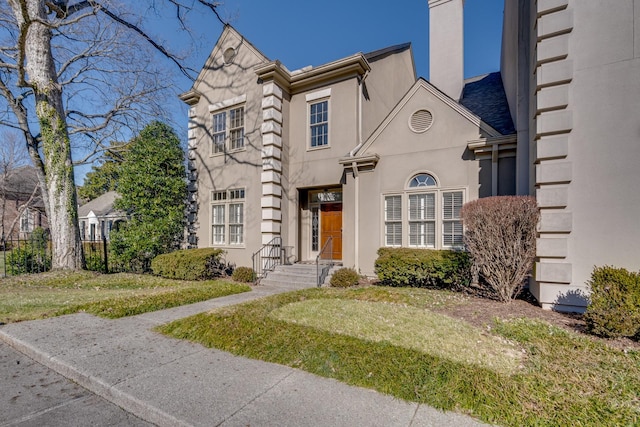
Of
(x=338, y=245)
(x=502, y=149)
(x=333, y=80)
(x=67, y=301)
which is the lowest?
(x=67, y=301)

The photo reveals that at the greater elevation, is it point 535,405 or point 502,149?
point 502,149

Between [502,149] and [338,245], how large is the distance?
19.6ft

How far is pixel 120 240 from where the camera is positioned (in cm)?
1255

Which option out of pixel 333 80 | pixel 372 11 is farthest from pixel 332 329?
pixel 372 11

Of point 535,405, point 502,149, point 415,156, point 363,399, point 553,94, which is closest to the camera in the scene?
point 535,405

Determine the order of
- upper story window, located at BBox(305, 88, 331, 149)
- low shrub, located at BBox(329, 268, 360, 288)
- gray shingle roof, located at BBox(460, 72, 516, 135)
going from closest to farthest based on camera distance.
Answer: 1. gray shingle roof, located at BBox(460, 72, 516, 135)
2. low shrub, located at BBox(329, 268, 360, 288)
3. upper story window, located at BBox(305, 88, 331, 149)

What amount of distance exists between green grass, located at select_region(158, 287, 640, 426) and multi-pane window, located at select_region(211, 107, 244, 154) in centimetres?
858

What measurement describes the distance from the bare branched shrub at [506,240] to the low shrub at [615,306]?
1583 mm

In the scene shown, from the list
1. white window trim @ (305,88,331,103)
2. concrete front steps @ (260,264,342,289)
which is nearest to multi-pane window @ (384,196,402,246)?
concrete front steps @ (260,264,342,289)

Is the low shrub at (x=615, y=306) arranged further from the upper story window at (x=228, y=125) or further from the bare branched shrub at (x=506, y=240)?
the upper story window at (x=228, y=125)

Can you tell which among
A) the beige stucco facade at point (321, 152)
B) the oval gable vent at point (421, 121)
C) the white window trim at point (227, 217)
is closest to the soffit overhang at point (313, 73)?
the beige stucco facade at point (321, 152)

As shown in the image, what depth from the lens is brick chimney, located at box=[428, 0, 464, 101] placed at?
12.2m

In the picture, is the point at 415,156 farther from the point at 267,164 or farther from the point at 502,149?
the point at 267,164

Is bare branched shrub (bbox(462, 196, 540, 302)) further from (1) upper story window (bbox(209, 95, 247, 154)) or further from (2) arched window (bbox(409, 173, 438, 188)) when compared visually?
(1) upper story window (bbox(209, 95, 247, 154))
